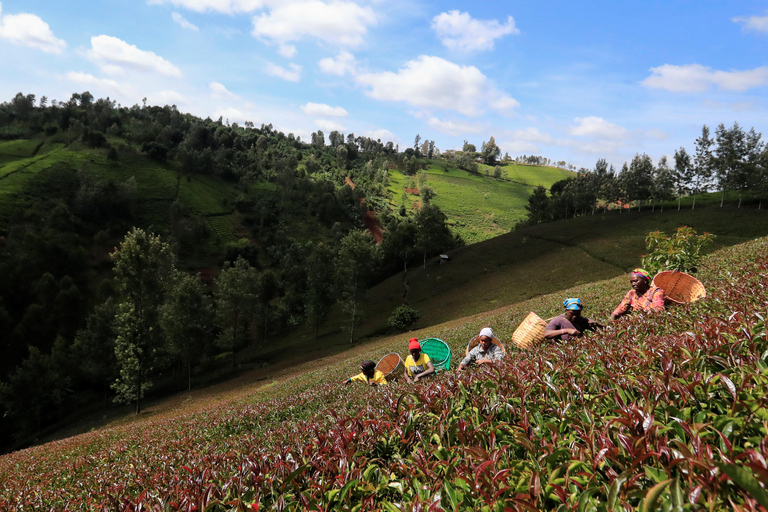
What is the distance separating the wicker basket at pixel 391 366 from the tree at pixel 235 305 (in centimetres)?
4130

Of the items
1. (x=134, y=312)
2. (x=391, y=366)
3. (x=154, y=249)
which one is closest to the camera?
(x=391, y=366)

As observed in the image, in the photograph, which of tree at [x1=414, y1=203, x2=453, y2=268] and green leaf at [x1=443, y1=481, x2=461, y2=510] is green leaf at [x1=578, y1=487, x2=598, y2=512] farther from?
tree at [x1=414, y1=203, x2=453, y2=268]

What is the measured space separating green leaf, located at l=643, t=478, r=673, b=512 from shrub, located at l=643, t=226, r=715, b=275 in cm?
1451

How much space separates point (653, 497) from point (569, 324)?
25.5ft

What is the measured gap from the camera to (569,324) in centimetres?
888

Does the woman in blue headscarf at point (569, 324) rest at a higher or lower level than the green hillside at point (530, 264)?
higher

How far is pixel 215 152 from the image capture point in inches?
5285

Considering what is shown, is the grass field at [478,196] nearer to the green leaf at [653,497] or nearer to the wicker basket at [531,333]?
the wicker basket at [531,333]

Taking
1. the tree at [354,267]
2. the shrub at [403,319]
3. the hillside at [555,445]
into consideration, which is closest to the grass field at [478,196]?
the tree at [354,267]

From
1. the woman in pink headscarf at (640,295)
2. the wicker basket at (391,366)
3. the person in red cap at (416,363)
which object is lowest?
the wicker basket at (391,366)

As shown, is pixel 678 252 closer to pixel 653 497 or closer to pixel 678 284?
pixel 678 284

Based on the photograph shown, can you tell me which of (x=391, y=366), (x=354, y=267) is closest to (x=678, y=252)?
(x=391, y=366)

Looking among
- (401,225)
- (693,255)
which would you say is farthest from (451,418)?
(401,225)

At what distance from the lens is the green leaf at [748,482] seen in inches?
62.8
